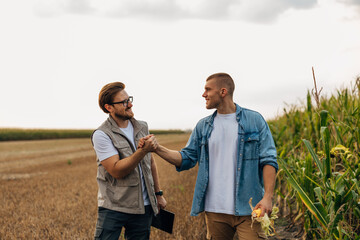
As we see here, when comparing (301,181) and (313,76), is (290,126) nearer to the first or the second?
(301,181)

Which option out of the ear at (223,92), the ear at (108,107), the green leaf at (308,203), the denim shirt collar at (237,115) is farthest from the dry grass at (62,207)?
the ear at (223,92)

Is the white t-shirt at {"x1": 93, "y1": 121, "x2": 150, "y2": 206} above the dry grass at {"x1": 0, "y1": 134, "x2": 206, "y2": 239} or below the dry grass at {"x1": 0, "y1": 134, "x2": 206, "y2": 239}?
above

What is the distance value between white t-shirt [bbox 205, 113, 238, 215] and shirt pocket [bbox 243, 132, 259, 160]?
8 centimetres

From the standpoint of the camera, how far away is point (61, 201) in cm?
703

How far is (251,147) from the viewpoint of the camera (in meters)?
2.72

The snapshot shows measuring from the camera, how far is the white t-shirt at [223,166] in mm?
2682

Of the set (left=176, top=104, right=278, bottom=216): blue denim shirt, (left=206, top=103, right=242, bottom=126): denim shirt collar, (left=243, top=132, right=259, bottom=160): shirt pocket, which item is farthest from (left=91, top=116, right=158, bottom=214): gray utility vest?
(left=243, top=132, right=259, bottom=160): shirt pocket

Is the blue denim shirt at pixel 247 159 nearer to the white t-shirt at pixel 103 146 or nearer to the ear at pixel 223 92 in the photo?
the ear at pixel 223 92

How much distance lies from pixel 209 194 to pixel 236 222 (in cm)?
31

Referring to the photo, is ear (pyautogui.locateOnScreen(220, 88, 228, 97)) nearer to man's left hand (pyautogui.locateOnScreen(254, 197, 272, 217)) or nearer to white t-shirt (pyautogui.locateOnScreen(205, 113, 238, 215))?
white t-shirt (pyautogui.locateOnScreen(205, 113, 238, 215))

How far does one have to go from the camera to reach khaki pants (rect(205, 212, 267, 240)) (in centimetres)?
261

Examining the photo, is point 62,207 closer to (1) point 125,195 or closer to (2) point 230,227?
(1) point 125,195

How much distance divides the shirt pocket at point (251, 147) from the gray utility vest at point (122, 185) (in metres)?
0.86

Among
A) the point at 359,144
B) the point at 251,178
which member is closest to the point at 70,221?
the point at 251,178
